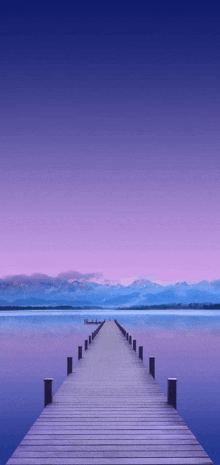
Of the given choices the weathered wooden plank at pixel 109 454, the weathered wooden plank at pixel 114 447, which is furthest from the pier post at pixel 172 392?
the weathered wooden plank at pixel 109 454

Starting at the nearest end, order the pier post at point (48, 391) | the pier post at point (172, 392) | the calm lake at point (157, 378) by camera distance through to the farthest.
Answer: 1. the pier post at point (172, 392)
2. the pier post at point (48, 391)
3. the calm lake at point (157, 378)

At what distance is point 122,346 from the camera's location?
23.4 metres

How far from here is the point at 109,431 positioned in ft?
24.6

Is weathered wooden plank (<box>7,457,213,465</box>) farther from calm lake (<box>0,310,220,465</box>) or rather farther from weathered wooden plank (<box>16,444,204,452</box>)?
calm lake (<box>0,310,220,465</box>)

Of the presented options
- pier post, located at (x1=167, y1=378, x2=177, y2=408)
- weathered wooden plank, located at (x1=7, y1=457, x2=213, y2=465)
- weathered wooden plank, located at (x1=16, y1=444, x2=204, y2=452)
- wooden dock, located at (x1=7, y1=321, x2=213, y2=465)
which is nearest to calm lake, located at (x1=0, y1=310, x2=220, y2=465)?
wooden dock, located at (x1=7, y1=321, x2=213, y2=465)

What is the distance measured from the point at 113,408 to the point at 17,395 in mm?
11294

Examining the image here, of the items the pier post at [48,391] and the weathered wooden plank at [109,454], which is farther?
the pier post at [48,391]

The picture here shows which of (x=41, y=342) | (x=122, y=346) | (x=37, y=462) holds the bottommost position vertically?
(x=41, y=342)

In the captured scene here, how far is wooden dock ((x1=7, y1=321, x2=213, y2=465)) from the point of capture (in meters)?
6.23

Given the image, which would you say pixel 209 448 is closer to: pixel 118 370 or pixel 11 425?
pixel 118 370

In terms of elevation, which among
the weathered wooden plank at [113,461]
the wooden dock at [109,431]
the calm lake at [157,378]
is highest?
the weathered wooden plank at [113,461]

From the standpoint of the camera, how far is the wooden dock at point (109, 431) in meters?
6.23

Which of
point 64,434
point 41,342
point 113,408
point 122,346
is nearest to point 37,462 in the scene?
point 64,434

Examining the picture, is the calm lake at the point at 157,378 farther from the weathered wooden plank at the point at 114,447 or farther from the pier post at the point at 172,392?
the weathered wooden plank at the point at 114,447
